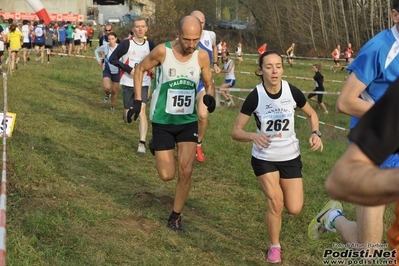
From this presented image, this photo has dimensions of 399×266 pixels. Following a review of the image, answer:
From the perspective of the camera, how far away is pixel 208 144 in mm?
10781

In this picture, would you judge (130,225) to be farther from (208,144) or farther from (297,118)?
(297,118)

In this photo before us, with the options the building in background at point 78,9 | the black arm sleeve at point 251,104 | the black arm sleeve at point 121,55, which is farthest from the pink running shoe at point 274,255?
the building in background at point 78,9

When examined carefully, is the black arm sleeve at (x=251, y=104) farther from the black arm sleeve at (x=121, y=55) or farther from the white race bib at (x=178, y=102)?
the black arm sleeve at (x=121, y=55)

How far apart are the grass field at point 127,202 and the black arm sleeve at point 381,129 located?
369 centimetres

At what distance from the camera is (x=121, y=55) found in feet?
35.2

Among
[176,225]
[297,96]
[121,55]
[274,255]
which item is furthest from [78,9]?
[274,255]

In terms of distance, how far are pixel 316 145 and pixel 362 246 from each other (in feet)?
4.64

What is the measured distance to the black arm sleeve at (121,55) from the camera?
34.6 feet

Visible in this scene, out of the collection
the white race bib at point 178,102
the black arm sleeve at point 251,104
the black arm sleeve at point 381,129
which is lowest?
the white race bib at point 178,102

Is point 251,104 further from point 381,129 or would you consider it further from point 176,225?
point 381,129

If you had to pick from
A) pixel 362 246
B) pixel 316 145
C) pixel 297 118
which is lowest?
pixel 297 118

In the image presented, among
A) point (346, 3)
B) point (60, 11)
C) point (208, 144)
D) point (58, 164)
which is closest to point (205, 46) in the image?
point (208, 144)

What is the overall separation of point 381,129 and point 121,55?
30.3 ft

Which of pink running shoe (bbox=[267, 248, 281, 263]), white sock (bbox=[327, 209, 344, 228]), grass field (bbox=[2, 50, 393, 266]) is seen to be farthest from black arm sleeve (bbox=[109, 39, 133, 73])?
white sock (bbox=[327, 209, 344, 228])
